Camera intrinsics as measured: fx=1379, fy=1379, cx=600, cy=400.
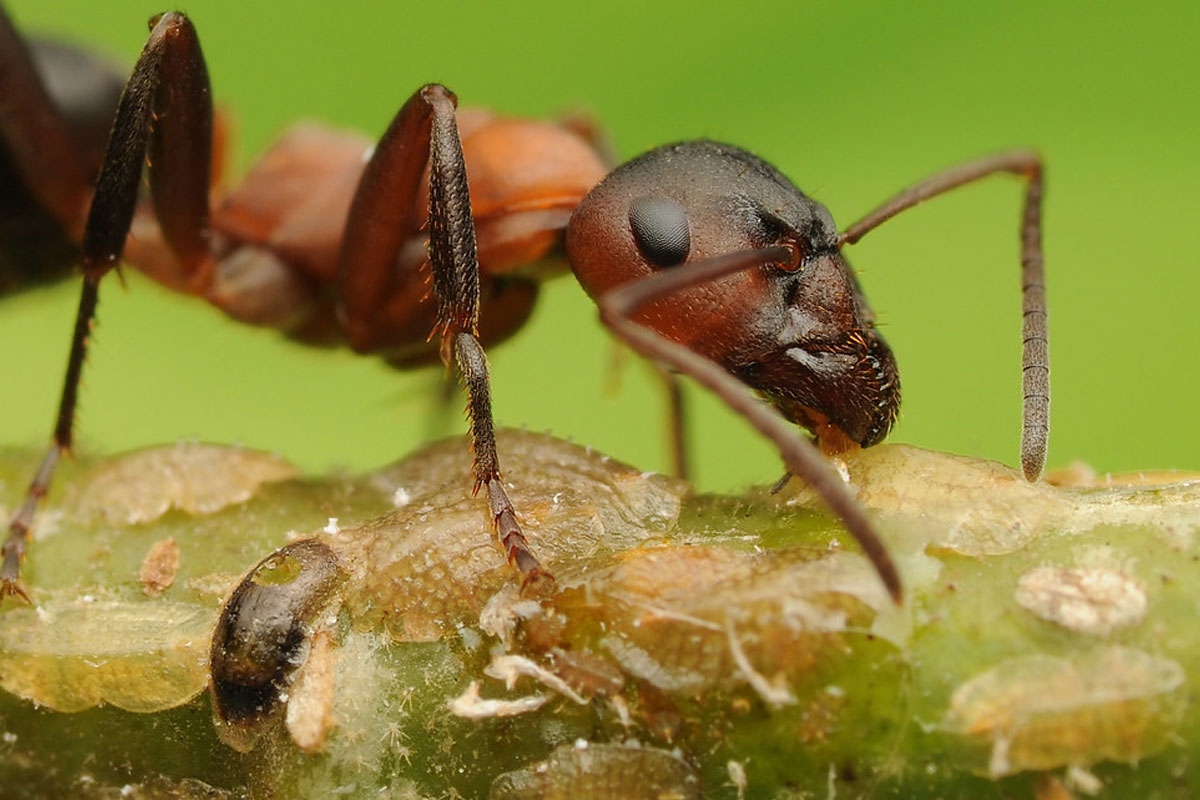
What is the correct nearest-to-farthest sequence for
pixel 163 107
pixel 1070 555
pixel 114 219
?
pixel 1070 555
pixel 114 219
pixel 163 107

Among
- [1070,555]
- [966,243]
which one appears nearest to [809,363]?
[1070,555]

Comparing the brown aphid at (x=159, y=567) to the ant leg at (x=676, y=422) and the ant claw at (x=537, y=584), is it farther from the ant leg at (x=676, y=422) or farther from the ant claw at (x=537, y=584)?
the ant leg at (x=676, y=422)

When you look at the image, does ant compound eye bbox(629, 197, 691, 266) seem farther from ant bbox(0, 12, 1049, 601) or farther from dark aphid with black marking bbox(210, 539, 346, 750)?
dark aphid with black marking bbox(210, 539, 346, 750)

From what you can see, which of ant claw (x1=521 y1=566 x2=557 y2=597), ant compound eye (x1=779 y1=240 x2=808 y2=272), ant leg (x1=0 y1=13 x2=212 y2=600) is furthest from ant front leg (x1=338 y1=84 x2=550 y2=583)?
ant compound eye (x1=779 y1=240 x2=808 y2=272)

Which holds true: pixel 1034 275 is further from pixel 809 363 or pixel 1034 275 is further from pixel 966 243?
pixel 966 243

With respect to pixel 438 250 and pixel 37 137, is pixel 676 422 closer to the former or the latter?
pixel 438 250
